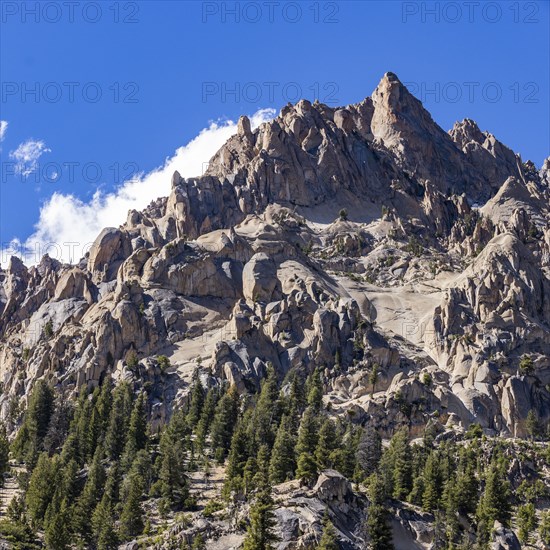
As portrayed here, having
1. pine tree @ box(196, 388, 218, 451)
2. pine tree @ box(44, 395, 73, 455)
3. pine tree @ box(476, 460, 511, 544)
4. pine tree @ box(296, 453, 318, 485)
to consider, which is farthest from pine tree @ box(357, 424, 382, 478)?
pine tree @ box(44, 395, 73, 455)

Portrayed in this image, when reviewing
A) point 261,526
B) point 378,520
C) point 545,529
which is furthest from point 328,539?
point 545,529

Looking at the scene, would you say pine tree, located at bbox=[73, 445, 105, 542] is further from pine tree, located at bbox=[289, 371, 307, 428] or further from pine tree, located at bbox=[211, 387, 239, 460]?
→ pine tree, located at bbox=[289, 371, 307, 428]

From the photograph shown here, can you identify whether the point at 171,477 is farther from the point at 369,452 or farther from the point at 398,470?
the point at 369,452

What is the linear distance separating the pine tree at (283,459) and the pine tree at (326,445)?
406 cm

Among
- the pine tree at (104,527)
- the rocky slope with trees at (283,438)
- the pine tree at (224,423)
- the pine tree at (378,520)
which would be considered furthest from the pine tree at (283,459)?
the pine tree at (104,527)

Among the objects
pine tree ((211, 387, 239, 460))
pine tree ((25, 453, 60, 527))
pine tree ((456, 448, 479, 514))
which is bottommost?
pine tree ((25, 453, 60, 527))

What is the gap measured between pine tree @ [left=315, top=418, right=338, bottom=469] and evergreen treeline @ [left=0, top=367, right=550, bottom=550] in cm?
18

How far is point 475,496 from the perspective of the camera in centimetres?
12044

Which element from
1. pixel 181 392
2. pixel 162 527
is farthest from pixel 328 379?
pixel 162 527

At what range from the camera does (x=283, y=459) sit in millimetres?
122188

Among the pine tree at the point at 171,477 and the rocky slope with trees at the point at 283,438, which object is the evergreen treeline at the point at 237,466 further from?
the rocky slope with trees at the point at 283,438

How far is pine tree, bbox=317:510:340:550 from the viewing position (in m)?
92.4

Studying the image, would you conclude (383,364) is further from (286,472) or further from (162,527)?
(162,527)

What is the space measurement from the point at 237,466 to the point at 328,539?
116ft
